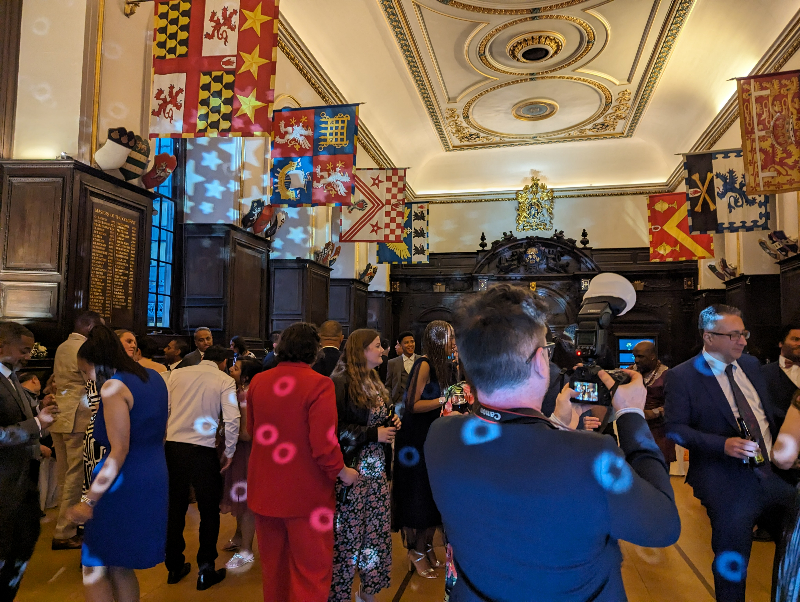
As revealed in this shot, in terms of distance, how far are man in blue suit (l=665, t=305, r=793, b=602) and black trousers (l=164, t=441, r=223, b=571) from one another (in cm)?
272

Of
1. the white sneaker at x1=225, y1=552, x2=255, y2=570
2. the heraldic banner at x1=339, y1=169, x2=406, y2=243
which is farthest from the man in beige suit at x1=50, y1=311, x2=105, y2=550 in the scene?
the heraldic banner at x1=339, y1=169, x2=406, y2=243

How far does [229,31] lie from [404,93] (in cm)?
812

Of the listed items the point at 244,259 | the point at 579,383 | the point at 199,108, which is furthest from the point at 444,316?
the point at 579,383

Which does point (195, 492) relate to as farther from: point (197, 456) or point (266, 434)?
point (266, 434)

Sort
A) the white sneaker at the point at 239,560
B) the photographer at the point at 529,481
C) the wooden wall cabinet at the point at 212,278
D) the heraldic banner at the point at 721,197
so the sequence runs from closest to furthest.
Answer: the photographer at the point at 529,481 < the white sneaker at the point at 239,560 < the wooden wall cabinet at the point at 212,278 < the heraldic banner at the point at 721,197

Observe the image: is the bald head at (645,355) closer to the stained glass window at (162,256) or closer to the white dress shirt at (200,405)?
the white dress shirt at (200,405)

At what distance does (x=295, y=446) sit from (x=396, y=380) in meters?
2.38

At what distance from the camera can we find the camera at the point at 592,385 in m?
1.44

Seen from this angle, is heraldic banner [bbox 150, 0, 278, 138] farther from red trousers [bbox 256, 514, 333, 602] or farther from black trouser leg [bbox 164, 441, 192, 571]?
red trousers [bbox 256, 514, 333, 602]

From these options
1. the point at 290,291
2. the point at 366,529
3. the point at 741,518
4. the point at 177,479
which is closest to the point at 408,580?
the point at 366,529

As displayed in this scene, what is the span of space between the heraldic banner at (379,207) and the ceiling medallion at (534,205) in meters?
7.04

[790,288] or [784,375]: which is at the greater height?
[790,288]

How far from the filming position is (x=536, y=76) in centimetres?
1182

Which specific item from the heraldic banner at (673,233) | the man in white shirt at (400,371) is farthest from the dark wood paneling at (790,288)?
the man in white shirt at (400,371)
